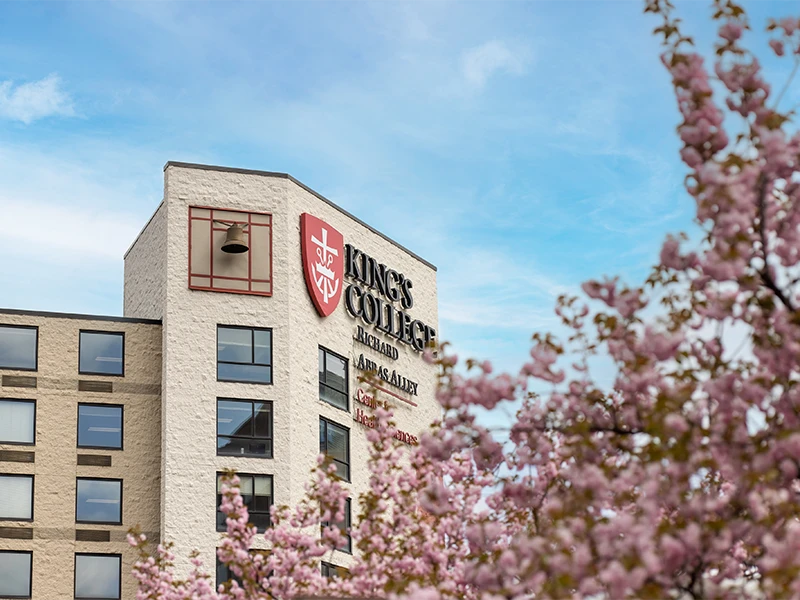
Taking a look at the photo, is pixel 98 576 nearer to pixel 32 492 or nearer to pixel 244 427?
pixel 32 492

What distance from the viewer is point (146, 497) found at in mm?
37688

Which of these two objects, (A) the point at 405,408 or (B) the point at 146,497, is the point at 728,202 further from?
(A) the point at 405,408

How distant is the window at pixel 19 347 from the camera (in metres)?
37.8

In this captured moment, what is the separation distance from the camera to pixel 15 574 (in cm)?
3584

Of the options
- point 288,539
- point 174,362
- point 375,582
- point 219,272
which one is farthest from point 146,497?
point 375,582

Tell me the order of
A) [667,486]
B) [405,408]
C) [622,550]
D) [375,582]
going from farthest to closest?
[405,408] < [375,582] < [667,486] < [622,550]

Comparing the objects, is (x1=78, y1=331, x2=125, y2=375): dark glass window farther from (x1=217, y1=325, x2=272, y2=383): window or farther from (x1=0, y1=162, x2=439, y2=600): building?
(x1=217, y1=325, x2=272, y2=383): window

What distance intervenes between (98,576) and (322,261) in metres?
12.3

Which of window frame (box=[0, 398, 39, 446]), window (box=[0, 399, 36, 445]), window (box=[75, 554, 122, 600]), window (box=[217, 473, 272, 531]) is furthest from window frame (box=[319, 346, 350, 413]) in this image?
window (box=[0, 399, 36, 445])

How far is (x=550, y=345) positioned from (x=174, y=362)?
89.0 ft

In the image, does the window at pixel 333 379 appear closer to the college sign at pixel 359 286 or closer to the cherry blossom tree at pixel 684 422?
the college sign at pixel 359 286

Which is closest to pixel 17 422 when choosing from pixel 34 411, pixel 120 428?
pixel 34 411

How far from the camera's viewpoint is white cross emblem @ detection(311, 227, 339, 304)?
135 ft

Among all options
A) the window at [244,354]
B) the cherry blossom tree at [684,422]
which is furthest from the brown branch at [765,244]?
the window at [244,354]
